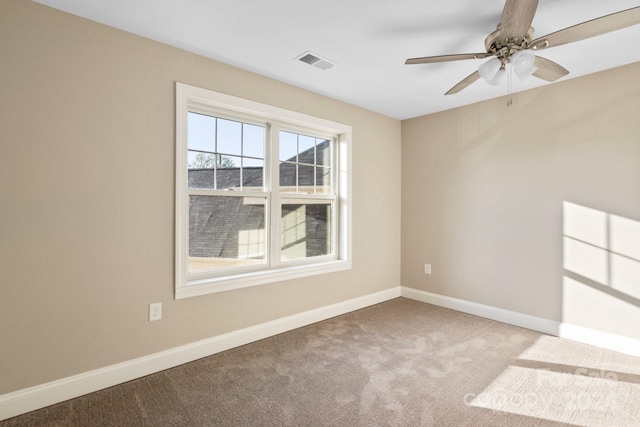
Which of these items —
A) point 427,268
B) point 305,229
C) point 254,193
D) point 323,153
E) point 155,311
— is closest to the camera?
point 155,311

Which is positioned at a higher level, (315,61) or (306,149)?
(315,61)

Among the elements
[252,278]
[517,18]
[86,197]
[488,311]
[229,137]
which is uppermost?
[517,18]

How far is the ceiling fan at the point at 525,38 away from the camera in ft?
5.27

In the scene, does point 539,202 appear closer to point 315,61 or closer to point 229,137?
point 315,61

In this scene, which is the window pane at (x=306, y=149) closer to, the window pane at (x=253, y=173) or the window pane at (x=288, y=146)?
the window pane at (x=288, y=146)

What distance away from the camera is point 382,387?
222 cm

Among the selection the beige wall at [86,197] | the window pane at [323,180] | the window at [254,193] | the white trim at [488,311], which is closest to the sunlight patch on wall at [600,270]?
the white trim at [488,311]

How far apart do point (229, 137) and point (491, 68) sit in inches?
87.4

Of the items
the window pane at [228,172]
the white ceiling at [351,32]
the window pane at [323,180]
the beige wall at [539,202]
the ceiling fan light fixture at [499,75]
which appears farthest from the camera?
the window pane at [323,180]

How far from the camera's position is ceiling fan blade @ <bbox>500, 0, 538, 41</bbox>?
1.57m

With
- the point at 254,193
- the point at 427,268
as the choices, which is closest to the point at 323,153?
the point at 254,193

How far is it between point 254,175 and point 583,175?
3212 millimetres

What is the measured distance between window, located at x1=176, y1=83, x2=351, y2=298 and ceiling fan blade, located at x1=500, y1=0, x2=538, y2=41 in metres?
2.01

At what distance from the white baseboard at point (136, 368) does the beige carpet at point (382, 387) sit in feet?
0.20
